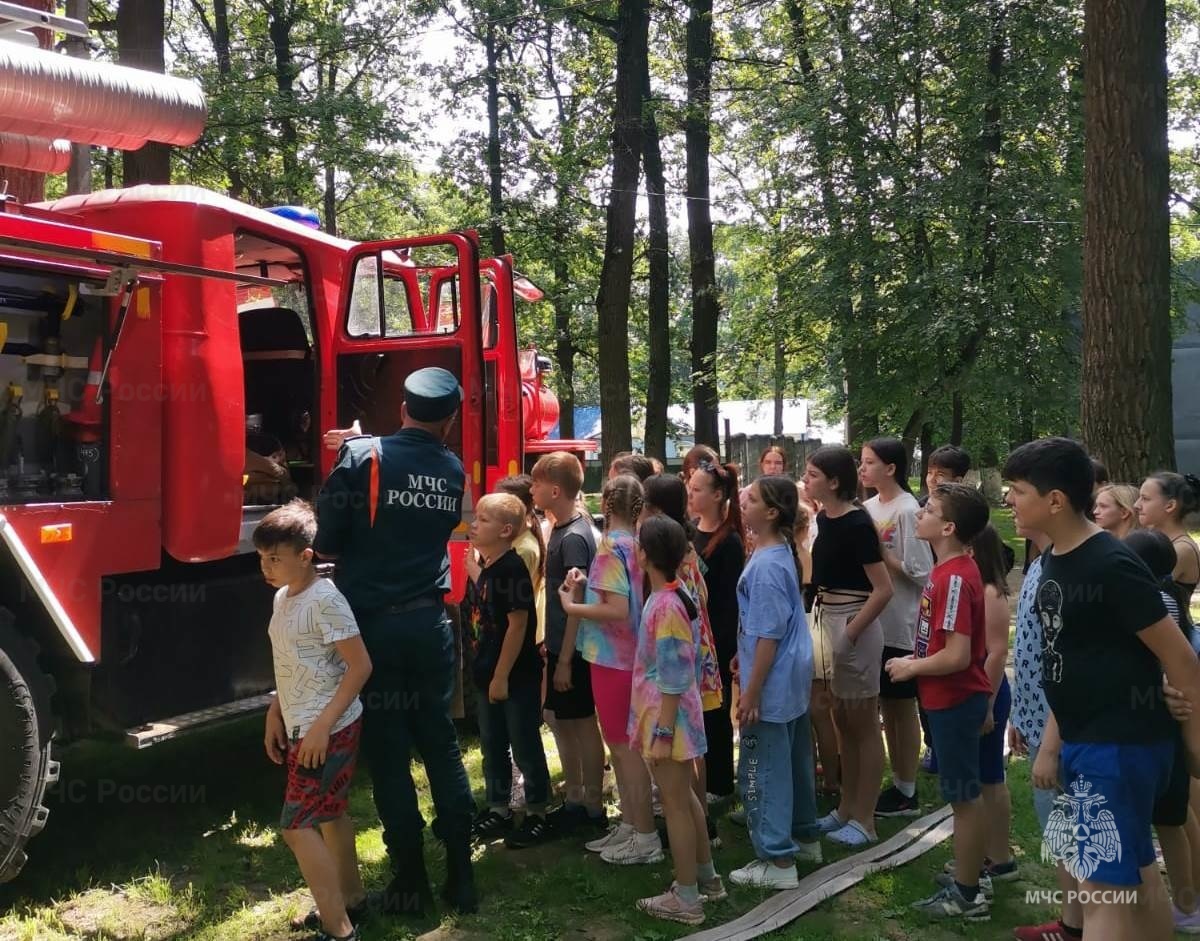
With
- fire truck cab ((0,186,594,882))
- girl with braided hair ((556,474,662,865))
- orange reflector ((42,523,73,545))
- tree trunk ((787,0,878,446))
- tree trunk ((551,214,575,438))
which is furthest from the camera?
tree trunk ((551,214,575,438))

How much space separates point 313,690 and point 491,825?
61.6 inches

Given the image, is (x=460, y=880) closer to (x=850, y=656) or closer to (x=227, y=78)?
(x=850, y=656)

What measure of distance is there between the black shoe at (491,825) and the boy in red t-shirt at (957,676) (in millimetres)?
1800

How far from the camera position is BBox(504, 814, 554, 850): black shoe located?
439 cm

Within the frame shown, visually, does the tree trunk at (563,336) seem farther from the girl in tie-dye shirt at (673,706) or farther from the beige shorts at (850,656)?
the girl in tie-dye shirt at (673,706)

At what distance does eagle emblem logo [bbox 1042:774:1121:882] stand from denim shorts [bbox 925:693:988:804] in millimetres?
767

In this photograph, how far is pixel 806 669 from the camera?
3.96 metres

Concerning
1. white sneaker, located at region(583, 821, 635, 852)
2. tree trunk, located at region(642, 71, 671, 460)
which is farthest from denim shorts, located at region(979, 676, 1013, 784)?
tree trunk, located at region(642, 71, 671, 460)

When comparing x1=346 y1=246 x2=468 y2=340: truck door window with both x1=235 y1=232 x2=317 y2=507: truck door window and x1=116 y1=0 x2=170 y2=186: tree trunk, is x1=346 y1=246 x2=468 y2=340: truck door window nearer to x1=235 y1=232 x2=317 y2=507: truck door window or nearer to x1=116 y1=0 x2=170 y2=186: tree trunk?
x1=235 y1=232 x2=317 y2=507: truck door window

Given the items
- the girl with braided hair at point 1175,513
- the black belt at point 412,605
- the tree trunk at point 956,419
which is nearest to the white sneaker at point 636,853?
the black belt at point 412,605

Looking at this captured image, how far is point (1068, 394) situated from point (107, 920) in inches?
500

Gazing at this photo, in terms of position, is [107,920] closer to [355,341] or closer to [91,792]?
[91,792]

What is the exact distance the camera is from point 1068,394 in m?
13.2

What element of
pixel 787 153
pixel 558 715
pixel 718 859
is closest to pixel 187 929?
pixel 558 715
